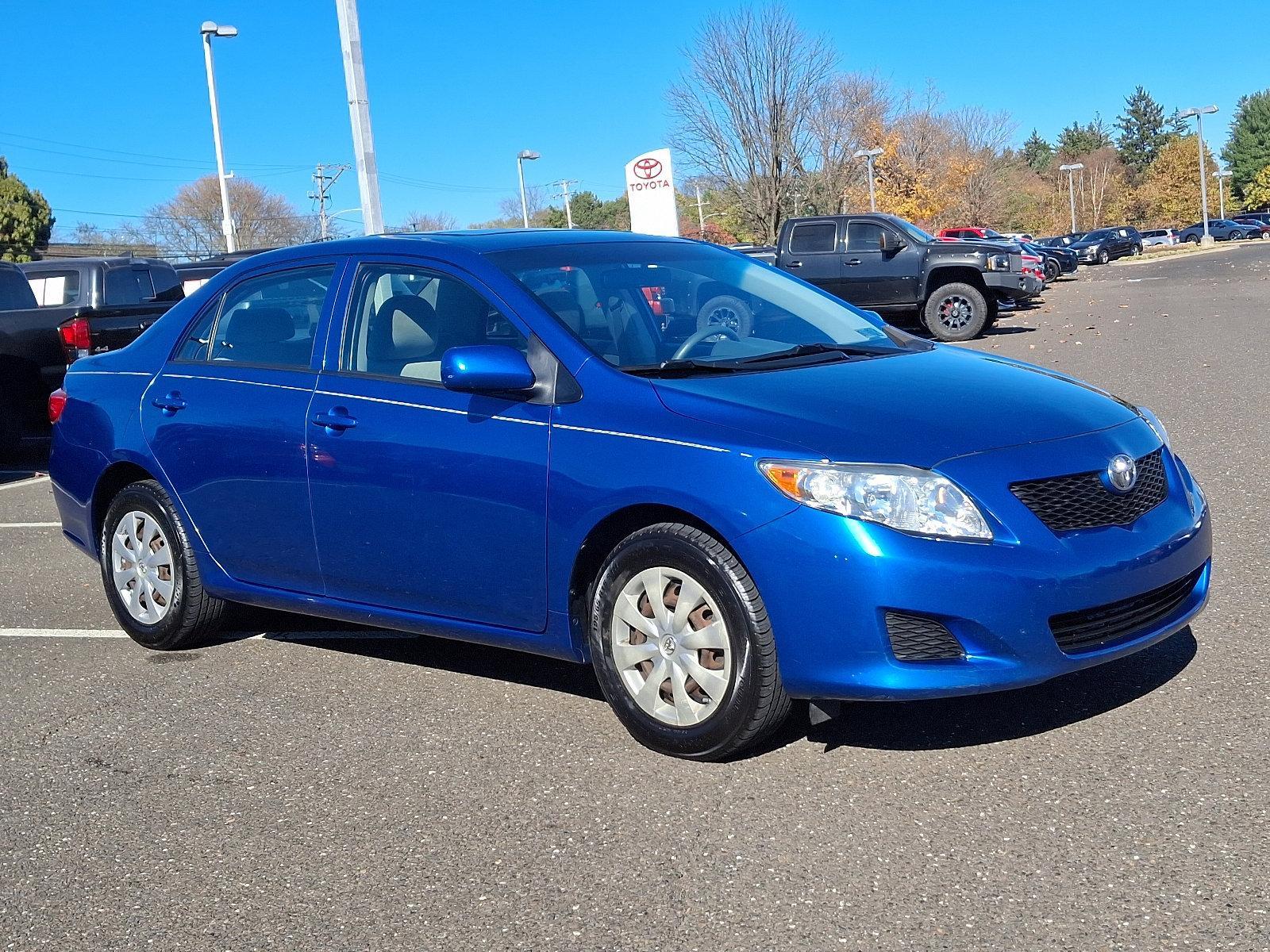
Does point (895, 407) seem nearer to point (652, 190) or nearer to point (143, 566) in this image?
point (143, 566)

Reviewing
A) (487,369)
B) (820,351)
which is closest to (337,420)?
(487,369)

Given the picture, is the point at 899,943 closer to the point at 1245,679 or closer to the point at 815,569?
the point at 815,569

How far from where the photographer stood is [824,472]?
145 inches

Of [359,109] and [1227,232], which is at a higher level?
[359,109]

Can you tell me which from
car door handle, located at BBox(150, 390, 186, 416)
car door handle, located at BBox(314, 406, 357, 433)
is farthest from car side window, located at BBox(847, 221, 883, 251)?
car door handle, located at BBox(314, 406, 357, 433)

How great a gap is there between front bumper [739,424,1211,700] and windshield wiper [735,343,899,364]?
100 cm

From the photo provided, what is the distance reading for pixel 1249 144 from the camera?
402 feet

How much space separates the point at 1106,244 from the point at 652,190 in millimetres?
42585

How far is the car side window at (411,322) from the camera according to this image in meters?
4.68

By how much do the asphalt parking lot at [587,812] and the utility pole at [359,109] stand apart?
9.54 meters

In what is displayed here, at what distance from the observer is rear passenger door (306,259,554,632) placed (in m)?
4.33

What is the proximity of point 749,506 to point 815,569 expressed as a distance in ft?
0.83

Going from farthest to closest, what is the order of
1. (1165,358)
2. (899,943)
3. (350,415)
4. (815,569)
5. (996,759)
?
1. (1165,358)
2. (350,415)
3. (996,759)
4. (815,569)
5. (899,943)

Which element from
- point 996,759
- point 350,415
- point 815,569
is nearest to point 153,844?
point 350,415
